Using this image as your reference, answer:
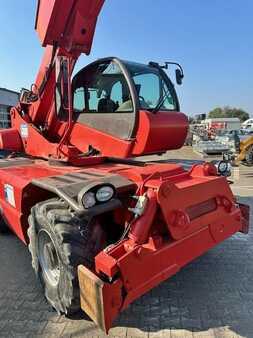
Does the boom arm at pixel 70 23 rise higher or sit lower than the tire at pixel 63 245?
higher

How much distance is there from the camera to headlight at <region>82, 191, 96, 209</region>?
2.72 meters

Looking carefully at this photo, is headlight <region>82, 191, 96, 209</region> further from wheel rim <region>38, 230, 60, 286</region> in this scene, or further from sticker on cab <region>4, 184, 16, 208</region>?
sticker on cab <region>4, 184, 16, 208</region>

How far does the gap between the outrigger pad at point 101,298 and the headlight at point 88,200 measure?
502mm

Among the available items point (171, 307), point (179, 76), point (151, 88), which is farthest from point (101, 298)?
point (179, 76)

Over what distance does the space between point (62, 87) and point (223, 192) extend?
2618 millimetres

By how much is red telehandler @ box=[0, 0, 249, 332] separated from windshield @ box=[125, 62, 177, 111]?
0.02m

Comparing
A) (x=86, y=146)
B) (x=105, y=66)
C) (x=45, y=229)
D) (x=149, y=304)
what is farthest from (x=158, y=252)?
(x=105, y=66)

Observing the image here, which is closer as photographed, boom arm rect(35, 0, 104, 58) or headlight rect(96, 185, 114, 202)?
headlight rect(96, 185, 114, 202)

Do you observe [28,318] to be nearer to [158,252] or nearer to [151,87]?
[158,252]

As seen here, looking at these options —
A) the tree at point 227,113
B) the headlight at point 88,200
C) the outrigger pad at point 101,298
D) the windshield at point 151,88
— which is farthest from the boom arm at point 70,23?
the tree at point 227,113

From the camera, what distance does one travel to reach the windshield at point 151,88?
13.9 ft

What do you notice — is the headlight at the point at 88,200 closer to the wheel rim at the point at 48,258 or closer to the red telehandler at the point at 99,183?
the red telehandler at the point at 99,183

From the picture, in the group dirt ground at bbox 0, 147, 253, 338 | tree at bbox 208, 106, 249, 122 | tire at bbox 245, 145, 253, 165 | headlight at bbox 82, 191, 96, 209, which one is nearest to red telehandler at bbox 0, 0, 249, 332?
headlight at bbox 82, 191, 96, 209

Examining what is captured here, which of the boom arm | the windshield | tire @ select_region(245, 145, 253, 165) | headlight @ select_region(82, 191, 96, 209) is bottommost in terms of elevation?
tire @ select_region(245, 145, 253, 165)
